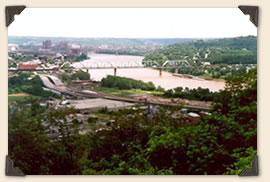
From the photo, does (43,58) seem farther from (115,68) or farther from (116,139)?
(116,139)

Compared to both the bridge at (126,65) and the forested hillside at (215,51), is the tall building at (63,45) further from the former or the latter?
the forested hillside at (215,51)

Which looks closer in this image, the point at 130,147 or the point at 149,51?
the point at 130,147

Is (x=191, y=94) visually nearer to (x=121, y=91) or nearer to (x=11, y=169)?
(x=121, y=91)

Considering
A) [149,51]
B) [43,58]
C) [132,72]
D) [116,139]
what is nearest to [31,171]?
[116,139]

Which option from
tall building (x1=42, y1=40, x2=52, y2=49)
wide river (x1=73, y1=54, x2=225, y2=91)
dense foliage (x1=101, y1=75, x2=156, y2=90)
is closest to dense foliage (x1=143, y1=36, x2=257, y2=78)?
wide river (x1=73, y1=54, x2=225, y2=91)

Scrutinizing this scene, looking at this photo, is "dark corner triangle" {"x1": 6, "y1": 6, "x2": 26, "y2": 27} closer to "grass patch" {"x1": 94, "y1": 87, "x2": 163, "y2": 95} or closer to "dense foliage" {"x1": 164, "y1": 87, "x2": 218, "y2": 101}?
"grass patch" {"x1": 94, "y1": 87, "x2": 163, "y2": 95}
